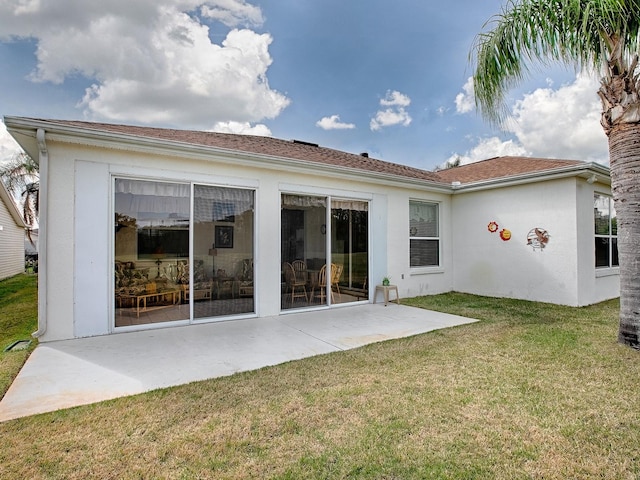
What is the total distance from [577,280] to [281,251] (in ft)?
22.5

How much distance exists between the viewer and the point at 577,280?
25.4ft

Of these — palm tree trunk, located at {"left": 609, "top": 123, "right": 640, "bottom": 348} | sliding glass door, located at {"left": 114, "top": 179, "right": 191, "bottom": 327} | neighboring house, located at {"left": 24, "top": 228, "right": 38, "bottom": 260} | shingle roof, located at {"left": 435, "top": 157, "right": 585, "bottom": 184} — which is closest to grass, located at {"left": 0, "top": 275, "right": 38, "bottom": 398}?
sliding glass door, located at {"left": 114, "top": 179, "right": 191, "bottom": 327}

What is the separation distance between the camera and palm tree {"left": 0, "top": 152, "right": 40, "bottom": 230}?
16469 mm

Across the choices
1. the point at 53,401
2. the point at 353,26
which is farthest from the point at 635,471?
the point at 353,26

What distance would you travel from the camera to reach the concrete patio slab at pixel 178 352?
347 cm

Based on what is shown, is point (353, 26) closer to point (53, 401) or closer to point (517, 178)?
point (517, 178)

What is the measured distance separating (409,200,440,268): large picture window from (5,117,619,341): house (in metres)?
0.05

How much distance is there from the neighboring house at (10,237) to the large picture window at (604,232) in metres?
21.1

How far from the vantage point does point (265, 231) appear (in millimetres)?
6965

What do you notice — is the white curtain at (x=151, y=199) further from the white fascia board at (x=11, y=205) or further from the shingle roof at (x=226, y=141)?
the white fascia board at (x=11, y=205)

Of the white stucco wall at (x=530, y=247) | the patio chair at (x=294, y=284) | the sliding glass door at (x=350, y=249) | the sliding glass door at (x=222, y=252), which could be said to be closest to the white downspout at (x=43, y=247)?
the sliding glass door at (x=222, y=252)

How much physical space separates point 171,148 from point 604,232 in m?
10.7

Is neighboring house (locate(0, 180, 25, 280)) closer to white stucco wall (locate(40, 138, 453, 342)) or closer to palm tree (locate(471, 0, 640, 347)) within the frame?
white stucco wall (locate(40, 138, 453, 342))

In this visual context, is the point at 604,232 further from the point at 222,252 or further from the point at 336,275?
the point at 222,252
